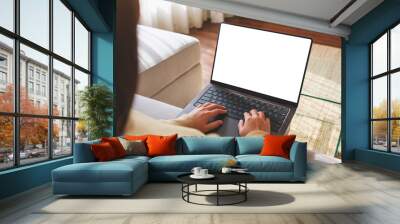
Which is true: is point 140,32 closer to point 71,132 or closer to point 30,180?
point 71,132

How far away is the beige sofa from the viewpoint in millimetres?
8508

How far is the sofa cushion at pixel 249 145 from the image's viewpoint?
6652mm

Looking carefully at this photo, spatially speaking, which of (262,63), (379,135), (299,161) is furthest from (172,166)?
(379,135)

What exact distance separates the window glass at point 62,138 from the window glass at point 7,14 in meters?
1.89

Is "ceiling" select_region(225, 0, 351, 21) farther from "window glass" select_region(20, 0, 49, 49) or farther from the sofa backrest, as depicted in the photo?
"window glass" select_region(20, 0, 49, 49)

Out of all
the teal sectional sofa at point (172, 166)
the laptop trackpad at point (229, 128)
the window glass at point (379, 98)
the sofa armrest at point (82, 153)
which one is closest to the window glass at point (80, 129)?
the teal sectional sofa at point (172, 166)

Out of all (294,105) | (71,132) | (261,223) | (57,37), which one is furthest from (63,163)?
(294,105)

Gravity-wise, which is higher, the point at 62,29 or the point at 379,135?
the point at 62,29

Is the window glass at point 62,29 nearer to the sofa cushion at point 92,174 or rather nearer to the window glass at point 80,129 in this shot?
the window glass at point 80,129

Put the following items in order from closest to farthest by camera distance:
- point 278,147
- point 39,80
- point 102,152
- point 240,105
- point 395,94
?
point 102,152 < point 39,80 < point 278,147 < point 395,94 < point 240,105

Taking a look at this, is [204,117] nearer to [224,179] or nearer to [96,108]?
[96,108]

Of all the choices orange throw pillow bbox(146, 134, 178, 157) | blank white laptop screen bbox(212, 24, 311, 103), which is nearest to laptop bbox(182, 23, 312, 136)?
blank white laptop screen bbox(212, 24, 311, 103)

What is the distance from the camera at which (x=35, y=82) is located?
561cm

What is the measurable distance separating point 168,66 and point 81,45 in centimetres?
193
